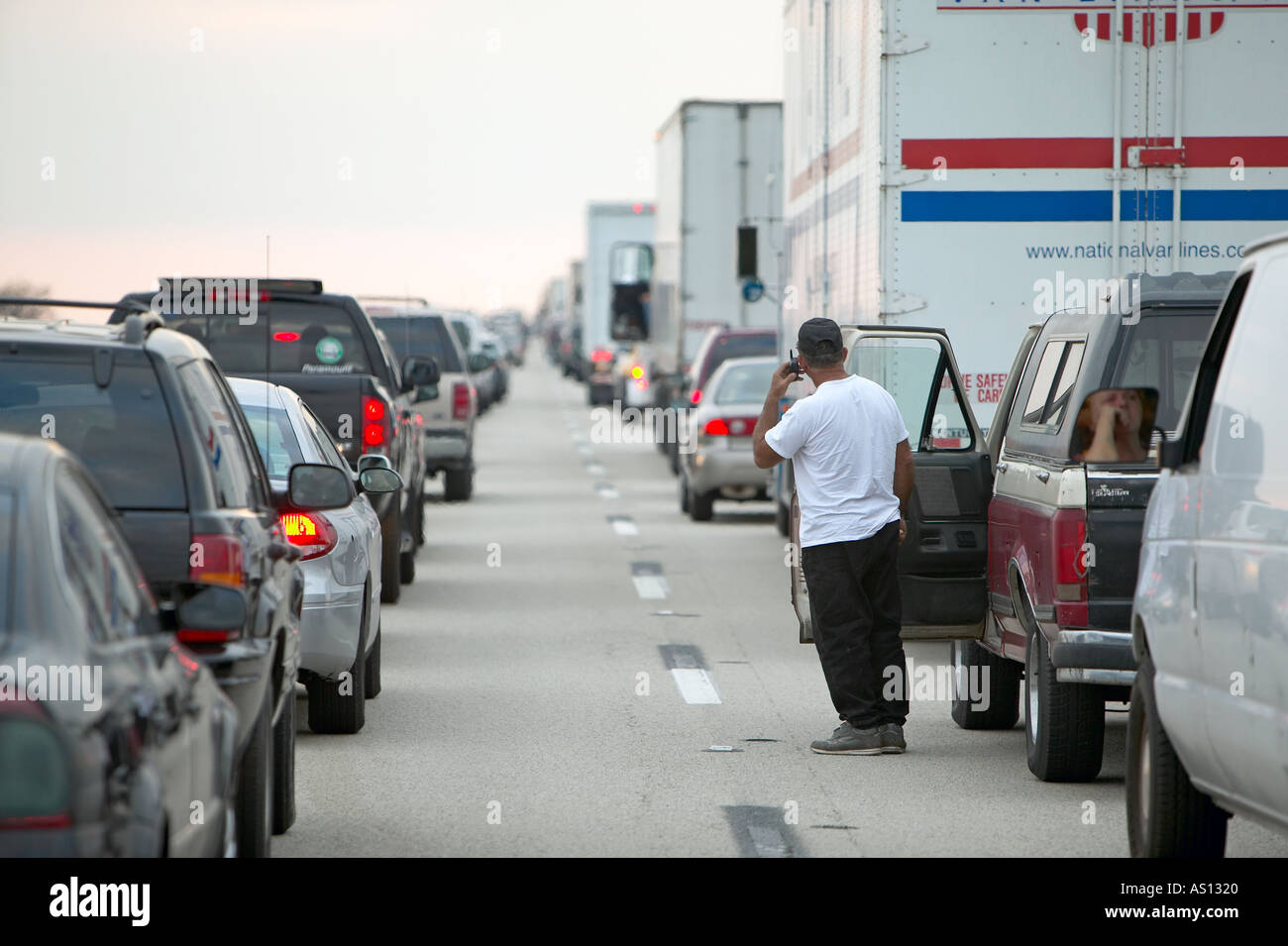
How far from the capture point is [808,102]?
16.9 m

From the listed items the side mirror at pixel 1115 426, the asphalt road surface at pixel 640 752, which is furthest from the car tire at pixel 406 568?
the side mirror at pixel 1115 426

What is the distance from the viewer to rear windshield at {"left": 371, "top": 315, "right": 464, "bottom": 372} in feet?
71.9

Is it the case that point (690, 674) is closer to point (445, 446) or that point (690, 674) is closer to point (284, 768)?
point (284, 768)

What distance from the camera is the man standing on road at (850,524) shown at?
29.7ft

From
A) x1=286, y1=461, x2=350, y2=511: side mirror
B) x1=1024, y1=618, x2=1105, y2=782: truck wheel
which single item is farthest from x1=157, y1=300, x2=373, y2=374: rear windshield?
x1=1024, y1=618, x2=1105, y2=782: truck wheel

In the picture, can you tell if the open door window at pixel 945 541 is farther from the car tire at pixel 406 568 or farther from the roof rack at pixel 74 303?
the car tire at pixel 406 568

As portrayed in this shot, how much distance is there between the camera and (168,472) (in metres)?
5.82

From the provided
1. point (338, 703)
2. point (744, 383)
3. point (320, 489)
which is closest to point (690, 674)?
point (338, 703)

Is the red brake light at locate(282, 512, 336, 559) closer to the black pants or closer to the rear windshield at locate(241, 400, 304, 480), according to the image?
the rear windshield at locate(241, 400, 304, 480)

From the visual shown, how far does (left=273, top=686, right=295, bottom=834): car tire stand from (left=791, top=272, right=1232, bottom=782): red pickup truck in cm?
274

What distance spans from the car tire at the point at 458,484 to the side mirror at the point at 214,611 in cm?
1920
